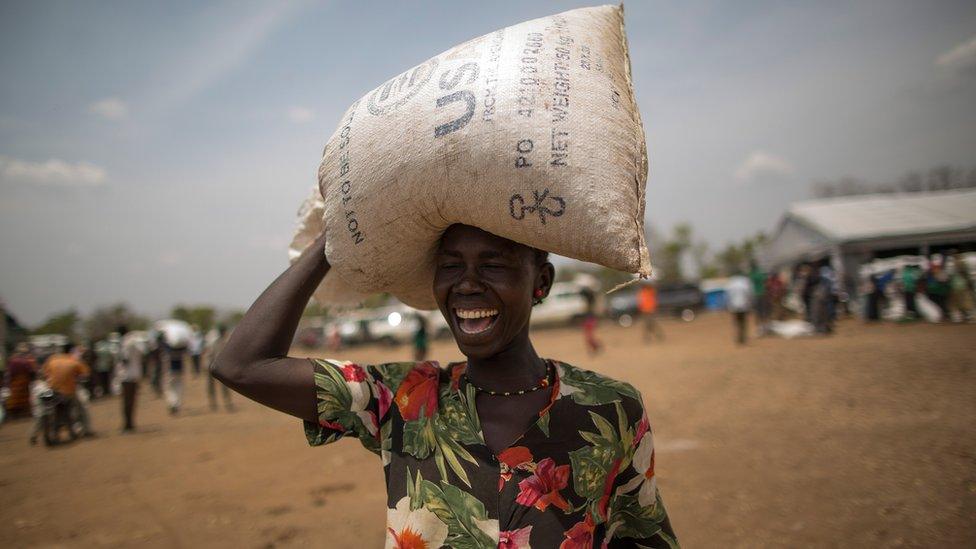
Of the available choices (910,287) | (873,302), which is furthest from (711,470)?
(873,302)

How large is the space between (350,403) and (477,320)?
400 mm

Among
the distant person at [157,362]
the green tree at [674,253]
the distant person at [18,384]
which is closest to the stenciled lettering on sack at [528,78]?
the distant person at [18,384]

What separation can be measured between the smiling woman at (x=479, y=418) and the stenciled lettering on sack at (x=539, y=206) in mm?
157

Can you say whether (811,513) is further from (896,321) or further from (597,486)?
(896,321)

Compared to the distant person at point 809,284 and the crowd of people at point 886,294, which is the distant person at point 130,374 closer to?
the crowd of people at point 886,294

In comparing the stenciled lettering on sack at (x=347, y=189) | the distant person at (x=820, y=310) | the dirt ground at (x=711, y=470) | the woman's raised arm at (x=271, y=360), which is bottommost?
the dirt ground at (x=711, y=470)

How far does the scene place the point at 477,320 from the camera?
1371 mm

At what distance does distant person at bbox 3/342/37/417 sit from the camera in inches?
386

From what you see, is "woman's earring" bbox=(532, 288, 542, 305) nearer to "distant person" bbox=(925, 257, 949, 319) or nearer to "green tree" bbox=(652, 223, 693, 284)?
"distant person" bbox=(925, 257, 949, 319)

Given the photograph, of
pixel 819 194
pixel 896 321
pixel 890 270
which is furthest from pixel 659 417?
pixel 819 194

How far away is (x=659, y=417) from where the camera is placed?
21.4 ft

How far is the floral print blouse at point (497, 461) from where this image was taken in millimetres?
1210

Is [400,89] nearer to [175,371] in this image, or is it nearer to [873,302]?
[175,371]

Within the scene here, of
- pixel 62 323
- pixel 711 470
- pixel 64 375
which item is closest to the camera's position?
pixel 711 470
